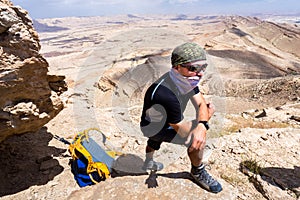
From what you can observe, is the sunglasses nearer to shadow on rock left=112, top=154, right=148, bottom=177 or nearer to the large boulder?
shadow on rock left=112, top=154, right=148, bottom=177

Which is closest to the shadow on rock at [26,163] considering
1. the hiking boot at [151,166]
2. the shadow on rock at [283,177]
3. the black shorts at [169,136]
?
the hiking boot at [151,166]

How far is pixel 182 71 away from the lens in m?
2.75

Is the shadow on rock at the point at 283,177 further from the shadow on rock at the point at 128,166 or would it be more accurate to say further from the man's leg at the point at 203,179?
the shadow on rock at the point at 128,166

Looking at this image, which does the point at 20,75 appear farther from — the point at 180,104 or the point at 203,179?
the point at 203,179

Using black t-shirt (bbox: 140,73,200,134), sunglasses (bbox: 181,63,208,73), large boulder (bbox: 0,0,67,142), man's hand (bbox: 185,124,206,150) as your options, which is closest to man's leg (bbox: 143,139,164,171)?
black t-shirt (bbox: 140,73,200,134)

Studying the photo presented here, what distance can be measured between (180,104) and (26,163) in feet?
9.49

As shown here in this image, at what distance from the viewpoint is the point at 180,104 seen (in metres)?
2.92

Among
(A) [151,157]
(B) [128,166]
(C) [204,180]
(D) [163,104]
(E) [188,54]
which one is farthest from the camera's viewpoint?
(B) [128,166]

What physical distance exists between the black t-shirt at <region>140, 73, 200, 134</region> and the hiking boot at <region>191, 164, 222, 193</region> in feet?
2.43

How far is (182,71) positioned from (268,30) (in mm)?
52145

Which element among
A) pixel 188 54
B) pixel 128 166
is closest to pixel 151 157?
pixel 128 166

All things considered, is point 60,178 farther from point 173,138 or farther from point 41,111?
point 173,138

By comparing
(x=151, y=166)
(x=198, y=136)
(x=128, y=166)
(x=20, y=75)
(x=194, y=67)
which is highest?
(x=194, y=67)

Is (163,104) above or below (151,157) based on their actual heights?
above
